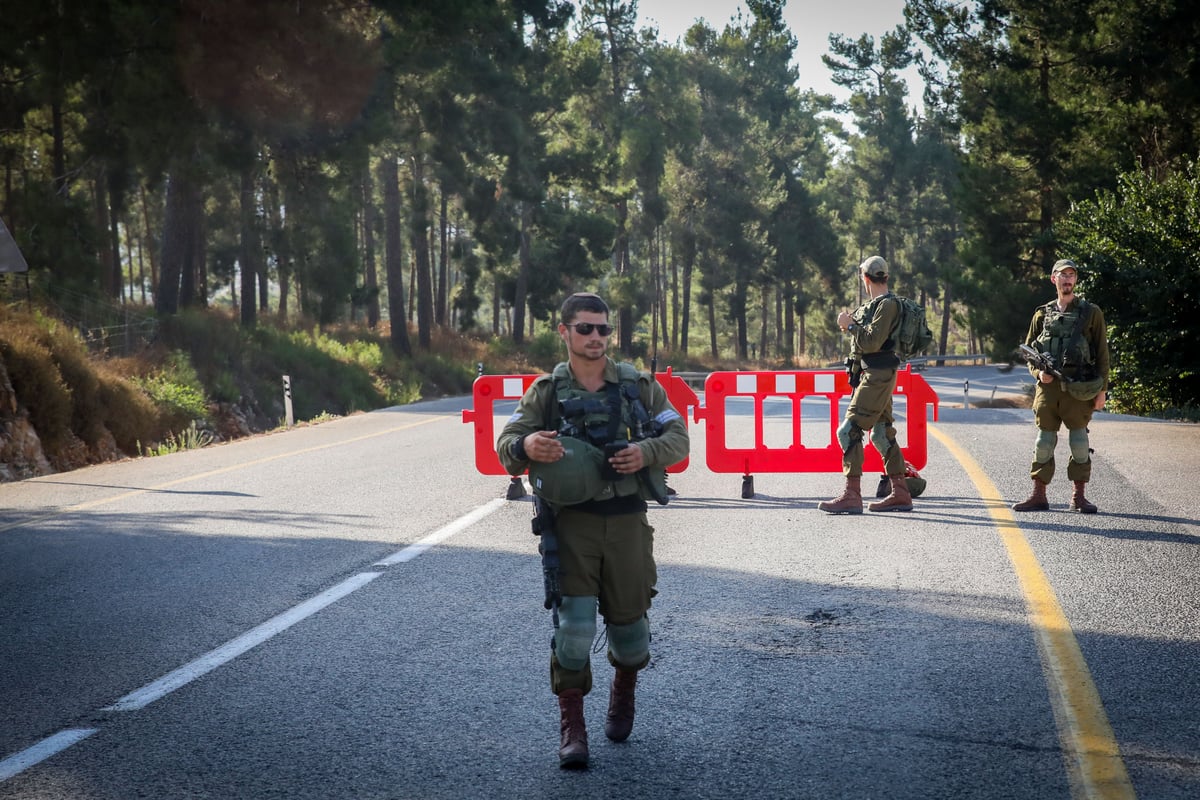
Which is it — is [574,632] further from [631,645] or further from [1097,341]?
[1097,341]

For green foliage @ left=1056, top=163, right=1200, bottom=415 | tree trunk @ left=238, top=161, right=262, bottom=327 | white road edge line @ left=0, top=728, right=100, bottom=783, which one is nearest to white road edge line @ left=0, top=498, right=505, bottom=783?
white road edge line @ left=0, top=728, right=100, bottom=783

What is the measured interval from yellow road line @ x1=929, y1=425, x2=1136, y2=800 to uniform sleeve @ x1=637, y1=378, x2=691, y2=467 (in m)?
1.73

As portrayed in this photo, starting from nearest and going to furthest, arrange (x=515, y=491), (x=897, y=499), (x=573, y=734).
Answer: (x=573, y=734) < (x=897, y=499) < (x=515, y=491)

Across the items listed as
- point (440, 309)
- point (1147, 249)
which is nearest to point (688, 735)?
point (1147, 249)

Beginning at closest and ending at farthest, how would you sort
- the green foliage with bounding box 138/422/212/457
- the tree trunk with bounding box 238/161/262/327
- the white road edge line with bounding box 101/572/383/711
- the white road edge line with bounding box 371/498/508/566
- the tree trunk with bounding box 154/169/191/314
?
the white road edge line with bounding box 101/572/383/711
the white road edge line with bounding box 371/498/508/566
the green foliage with bounding box 138/422/212/457
the tree trunk with bounding box 154/169/191/314
the tree trunk with bounding box 238/161/262/327

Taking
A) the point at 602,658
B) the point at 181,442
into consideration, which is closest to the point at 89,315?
the point at 181,442

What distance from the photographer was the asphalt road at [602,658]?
4.23m

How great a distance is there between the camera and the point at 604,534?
4527 millimetres

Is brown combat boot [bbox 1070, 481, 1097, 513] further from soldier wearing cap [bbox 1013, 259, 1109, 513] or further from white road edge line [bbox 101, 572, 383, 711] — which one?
white road edge line [bbox 101, 572, 383, 711]

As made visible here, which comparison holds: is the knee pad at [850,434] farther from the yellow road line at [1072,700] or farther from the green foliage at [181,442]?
the green foliage at [181,442]

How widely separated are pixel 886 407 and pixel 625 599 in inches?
237

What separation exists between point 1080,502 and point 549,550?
6785 mm

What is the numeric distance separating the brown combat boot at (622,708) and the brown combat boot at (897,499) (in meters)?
6.08

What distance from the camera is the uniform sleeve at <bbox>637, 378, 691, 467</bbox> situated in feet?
14.8
